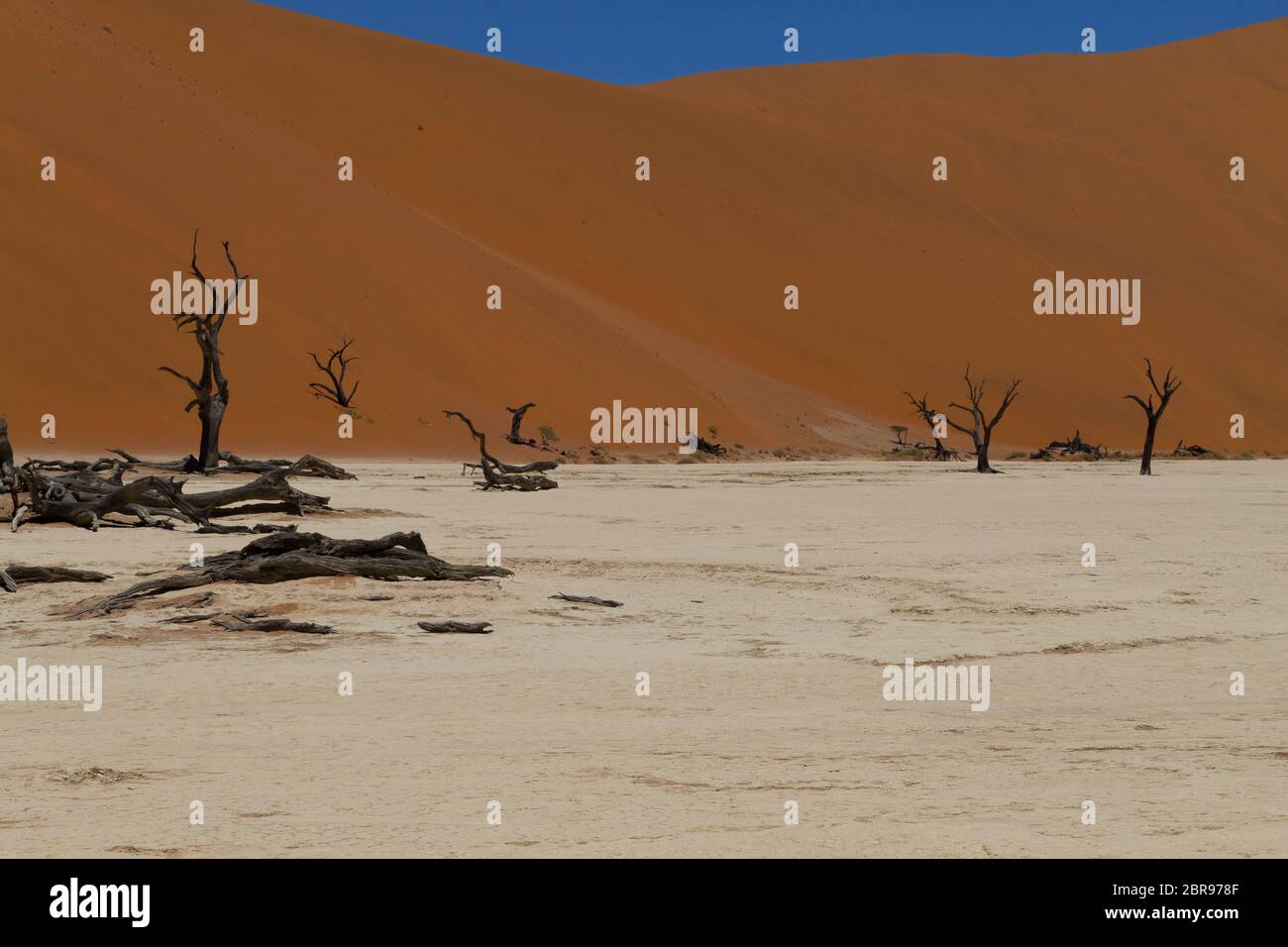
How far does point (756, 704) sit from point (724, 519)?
42.5 ft

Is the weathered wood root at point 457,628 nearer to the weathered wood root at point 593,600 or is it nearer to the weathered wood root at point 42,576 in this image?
the weathered wood root at point 593,600

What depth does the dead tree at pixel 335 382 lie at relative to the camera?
41406 mm

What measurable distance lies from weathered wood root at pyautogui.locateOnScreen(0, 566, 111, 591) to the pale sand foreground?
0.17 metres

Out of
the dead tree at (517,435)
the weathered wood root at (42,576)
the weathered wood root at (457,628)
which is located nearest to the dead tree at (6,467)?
the weathered wood root at (42,576)

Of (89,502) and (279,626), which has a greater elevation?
(89,502)

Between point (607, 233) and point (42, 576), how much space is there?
54.5m

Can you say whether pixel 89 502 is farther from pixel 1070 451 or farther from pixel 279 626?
pixel 1070 451

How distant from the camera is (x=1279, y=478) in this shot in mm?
38156

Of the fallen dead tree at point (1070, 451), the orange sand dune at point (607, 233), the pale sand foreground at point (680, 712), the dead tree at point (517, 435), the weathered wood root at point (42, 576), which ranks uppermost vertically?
the orange sand dune at point (607, 233)

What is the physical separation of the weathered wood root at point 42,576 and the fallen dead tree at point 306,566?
2.70 ft

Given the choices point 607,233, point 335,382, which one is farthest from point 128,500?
point 607,233

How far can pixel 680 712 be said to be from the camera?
8320mm

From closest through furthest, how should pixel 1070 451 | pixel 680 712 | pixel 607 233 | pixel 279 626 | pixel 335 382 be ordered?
pixel 680 712
pixel 279 626
pixel 335 382
pixel 1070 451
pixel 607 233

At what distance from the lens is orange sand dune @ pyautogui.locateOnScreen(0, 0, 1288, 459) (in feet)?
139
